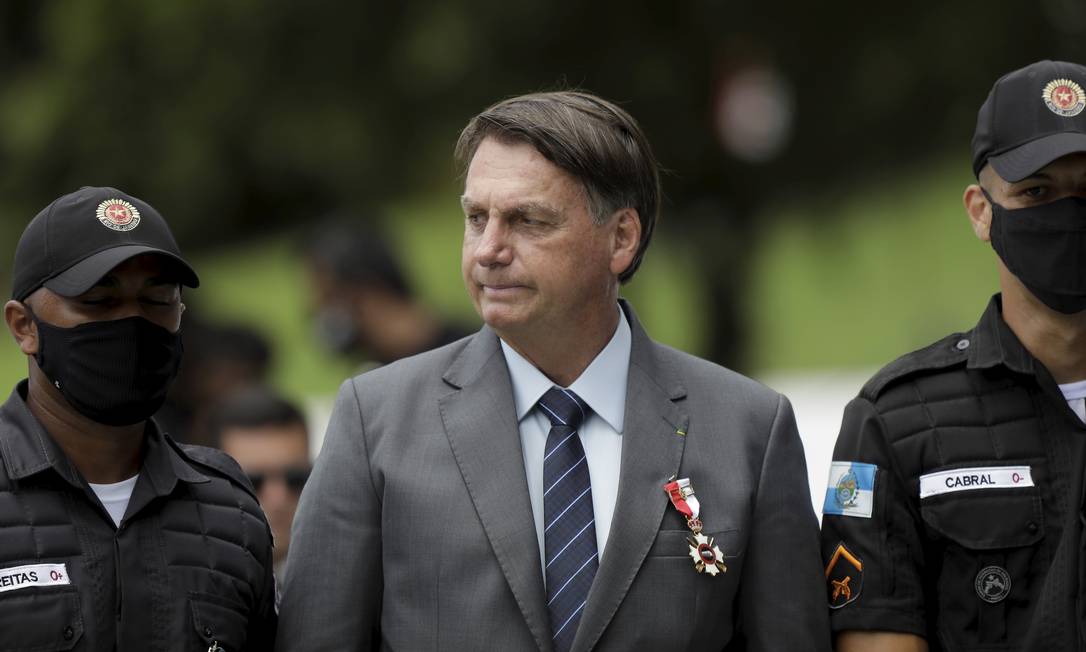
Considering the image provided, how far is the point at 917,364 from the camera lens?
473 cm

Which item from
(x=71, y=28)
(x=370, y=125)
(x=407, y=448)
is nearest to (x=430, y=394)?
(x=407, y=448)

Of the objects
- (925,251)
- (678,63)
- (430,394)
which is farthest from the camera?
(925,251)

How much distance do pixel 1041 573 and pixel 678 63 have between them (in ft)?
24.3

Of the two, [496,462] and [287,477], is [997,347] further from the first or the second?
[287,477]

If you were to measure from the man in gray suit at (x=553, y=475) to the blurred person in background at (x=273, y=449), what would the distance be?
188 centimetres

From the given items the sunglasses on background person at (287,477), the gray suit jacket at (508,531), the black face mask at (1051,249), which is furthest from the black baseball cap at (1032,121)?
the sunglasses on background person at (287,477)

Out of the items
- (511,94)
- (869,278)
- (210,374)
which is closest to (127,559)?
(210,374)

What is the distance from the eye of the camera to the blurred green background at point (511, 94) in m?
11.2

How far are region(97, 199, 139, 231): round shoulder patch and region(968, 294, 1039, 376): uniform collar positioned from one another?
2.09 metres

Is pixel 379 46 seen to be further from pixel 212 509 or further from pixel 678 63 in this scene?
pixel 212 509

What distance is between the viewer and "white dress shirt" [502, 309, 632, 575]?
452 cm

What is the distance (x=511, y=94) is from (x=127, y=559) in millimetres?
7037

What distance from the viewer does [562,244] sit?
14.9 feet

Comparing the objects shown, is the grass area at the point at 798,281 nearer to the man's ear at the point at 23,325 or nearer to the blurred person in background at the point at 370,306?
the blurred person in background at the point at 370,306
